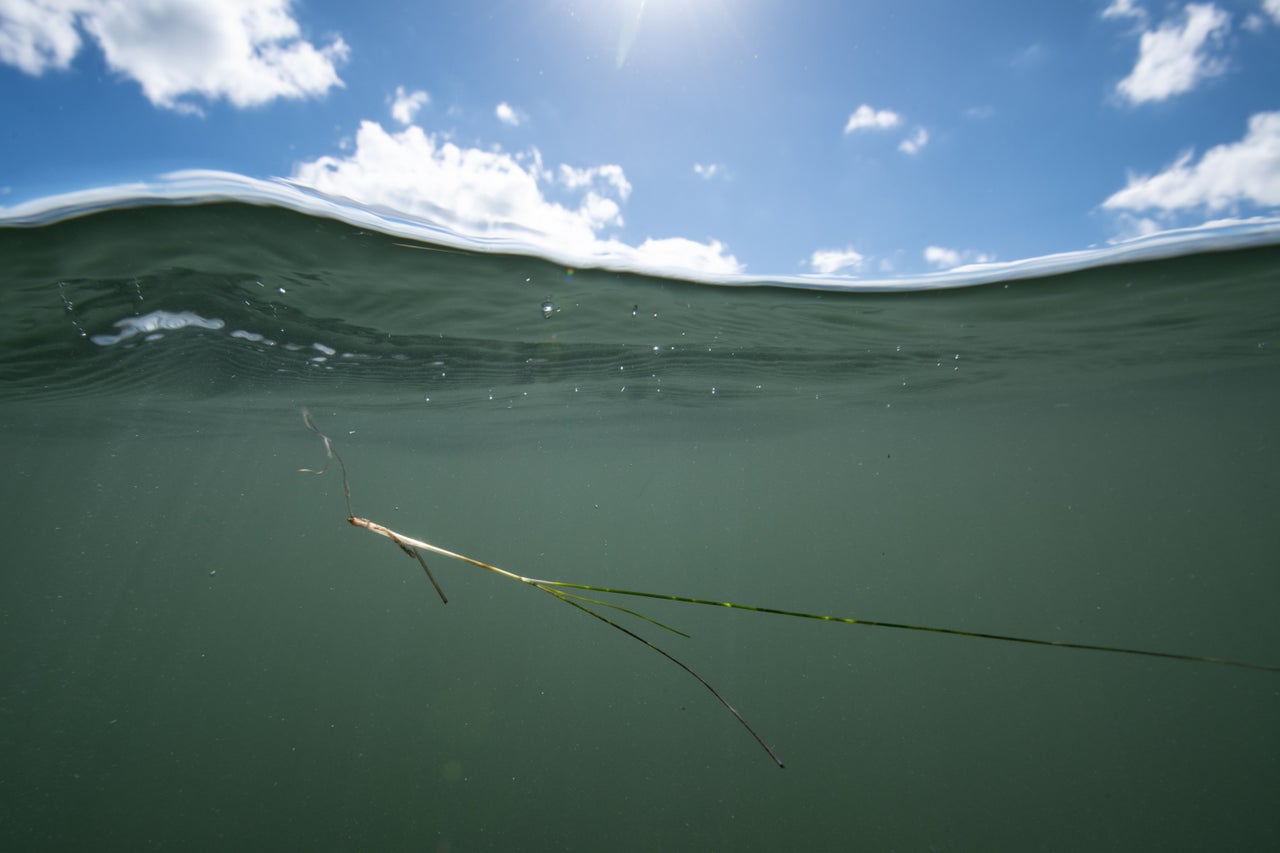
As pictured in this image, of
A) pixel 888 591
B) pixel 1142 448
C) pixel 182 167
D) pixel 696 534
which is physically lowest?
pixel 888 591

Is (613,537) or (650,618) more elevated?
(650,618)

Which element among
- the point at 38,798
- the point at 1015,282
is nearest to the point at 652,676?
the point at 38,798

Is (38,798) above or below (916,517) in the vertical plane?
below

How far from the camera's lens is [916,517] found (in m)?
56.3

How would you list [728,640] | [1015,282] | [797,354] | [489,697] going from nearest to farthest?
[1015,282] < [797,354] < [489,697] < [728,640]

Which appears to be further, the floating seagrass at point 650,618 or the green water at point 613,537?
the green water at point 613,537

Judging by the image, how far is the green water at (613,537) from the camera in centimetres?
928

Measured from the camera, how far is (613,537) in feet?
205

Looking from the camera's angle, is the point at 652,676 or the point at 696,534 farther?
the point at 696,534

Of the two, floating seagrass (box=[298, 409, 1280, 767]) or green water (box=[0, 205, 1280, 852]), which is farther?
green water (box=[0, 205, 1280, 852])

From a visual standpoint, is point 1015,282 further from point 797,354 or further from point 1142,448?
point 1142,448

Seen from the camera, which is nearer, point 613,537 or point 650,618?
point 650,618

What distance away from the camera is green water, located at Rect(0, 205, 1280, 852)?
928 cm

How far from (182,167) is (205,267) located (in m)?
2.69
